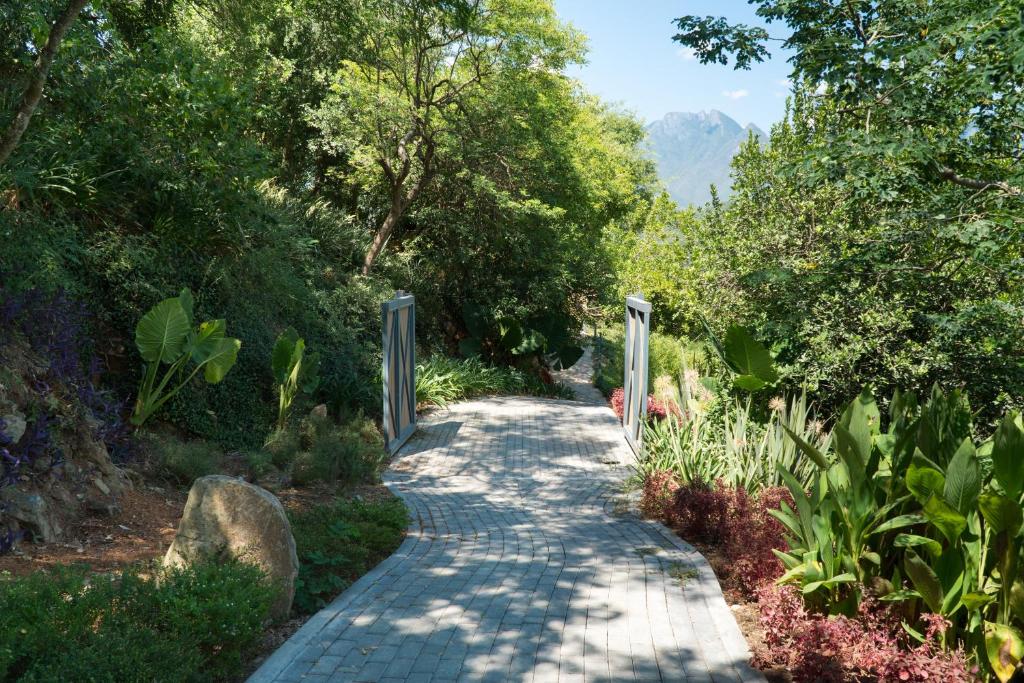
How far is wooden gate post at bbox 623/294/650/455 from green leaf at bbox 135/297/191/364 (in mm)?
5546

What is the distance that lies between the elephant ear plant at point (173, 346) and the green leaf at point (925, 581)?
6717 mm

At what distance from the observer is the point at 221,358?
862 cm

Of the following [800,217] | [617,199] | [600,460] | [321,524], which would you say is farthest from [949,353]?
[617,199]

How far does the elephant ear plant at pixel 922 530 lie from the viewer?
386cm

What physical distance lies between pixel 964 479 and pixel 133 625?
4037 millimetres

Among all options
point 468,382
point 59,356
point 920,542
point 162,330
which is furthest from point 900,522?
point 468,382

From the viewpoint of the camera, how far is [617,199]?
26672 mm

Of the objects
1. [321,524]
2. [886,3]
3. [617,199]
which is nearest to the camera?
[321,524]

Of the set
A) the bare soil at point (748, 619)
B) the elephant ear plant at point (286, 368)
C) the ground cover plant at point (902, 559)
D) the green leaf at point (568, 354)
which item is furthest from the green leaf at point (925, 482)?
the green leaf at point (568, 354)

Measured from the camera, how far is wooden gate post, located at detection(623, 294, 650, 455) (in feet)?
35.0

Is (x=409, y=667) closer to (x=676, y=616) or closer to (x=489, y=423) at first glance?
(x=676, y=616)

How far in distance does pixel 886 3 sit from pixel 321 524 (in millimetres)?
7684

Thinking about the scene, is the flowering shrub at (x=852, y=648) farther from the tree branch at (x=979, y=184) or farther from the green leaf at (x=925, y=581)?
the tree branch at (x=979, y=184)

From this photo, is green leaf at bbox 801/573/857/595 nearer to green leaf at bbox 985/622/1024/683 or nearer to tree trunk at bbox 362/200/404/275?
green leaf at bbox 985/622/1024/683
